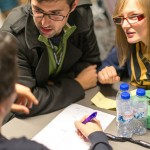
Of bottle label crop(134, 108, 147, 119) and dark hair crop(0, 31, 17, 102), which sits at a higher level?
dark hair crop(0, 31, 17, 102)

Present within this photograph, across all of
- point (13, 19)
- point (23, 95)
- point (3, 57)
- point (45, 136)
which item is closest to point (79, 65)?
point (13, 19)

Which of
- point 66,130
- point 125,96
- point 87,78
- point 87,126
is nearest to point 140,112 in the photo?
→ point 125,96

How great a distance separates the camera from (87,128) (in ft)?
4.19

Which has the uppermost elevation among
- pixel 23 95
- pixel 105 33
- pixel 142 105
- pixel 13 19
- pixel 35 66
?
pixel 13 19

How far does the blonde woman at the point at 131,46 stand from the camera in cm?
151

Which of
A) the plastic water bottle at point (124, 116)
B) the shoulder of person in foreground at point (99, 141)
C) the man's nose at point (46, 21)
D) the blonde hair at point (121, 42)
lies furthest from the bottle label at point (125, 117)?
the man's nose at point (46, 21)

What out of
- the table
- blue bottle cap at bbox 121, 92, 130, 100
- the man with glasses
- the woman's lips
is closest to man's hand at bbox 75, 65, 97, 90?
the man with glasses

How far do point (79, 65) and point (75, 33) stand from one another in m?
0.21

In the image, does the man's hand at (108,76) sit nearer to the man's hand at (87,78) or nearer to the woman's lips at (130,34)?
the man's hand at (87,78)

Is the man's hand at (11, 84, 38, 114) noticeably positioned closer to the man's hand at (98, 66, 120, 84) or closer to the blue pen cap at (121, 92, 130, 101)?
the blue pen cap at (121, 92, 130, 101)

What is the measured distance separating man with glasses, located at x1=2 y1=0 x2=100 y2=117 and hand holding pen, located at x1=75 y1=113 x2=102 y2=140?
22 cm

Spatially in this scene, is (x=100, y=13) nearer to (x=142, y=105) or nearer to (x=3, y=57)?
(x=142, y=105)

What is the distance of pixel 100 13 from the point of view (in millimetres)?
2812

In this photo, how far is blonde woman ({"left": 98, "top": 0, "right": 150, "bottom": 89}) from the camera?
1.51 meters
